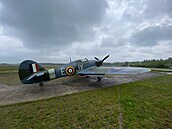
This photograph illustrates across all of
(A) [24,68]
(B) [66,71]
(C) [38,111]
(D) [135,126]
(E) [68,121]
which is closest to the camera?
(D) [135,126]

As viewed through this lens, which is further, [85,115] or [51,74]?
[51,74]

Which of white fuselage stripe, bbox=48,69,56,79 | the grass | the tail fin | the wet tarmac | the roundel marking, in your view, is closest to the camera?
the grass

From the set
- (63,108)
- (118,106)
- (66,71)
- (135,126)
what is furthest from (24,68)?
(135,126)

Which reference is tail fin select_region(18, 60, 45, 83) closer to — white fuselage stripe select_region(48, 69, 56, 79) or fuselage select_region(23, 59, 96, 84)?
fuselage select_region(23, 59, 96, 84)

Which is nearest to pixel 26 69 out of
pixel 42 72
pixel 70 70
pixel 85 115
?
pixel 42 72

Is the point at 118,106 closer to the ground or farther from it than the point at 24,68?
closer to the ground

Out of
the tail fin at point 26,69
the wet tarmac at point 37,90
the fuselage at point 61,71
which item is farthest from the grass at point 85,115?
the tail fin at point 26,69

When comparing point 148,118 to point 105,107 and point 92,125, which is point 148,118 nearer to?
point 105,107

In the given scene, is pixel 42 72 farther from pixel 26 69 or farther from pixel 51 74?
pixel 26 69

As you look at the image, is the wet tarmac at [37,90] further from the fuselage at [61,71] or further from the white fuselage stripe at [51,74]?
the white fuselage stripe at [51,74]

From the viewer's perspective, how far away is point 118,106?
4.57 m

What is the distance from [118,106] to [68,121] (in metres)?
2.35

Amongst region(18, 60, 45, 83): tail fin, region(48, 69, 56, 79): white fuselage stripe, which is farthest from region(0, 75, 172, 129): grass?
region(48, 69, 56, 79): white fuselage stripe

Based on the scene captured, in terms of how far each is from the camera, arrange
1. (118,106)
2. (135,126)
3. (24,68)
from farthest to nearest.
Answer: (24,68), (118,106), (135,126)
